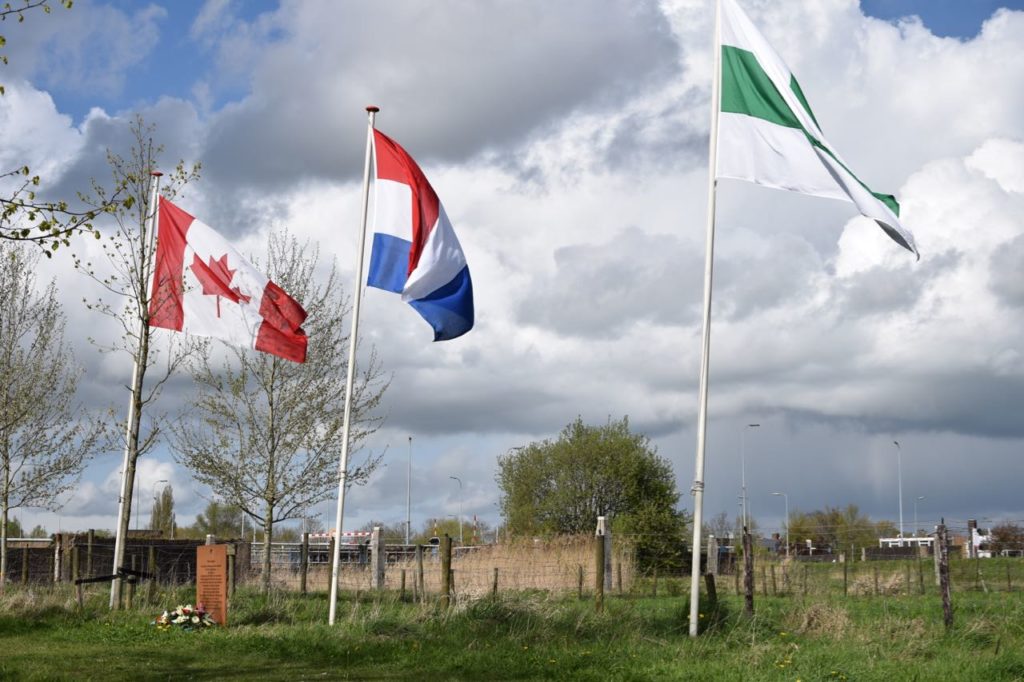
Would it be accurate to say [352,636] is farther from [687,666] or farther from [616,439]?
[616,439]

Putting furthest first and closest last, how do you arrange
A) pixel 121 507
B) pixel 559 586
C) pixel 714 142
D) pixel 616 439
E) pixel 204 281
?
pixel 616 439 → pixel 559 586 → pixel 121 507 → pixel 204 281 → pixel 714 142

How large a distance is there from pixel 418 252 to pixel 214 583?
266 inches

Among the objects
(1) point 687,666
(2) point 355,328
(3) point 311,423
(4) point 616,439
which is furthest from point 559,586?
(4) point 616,439

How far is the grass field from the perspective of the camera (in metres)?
14.2

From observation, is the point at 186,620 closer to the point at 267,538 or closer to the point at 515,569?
the point at 267,538

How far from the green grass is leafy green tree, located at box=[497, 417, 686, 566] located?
42.2m

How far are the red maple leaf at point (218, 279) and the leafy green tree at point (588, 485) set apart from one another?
4311cm

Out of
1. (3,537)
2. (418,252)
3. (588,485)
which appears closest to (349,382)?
(418,252)

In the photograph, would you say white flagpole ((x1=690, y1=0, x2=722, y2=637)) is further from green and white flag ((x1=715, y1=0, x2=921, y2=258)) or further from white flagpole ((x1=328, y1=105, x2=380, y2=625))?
white flagpole ((x1=328, y1=105, x2=380, y2=625))

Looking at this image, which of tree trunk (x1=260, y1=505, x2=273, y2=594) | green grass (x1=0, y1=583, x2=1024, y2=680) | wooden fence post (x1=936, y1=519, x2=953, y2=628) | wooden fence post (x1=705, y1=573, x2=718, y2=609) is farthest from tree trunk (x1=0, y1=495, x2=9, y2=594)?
wooden fence post (x1=936, y1=519, x2=953, y2=628)

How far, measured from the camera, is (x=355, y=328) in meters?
19.2

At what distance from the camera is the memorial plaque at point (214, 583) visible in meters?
19.3

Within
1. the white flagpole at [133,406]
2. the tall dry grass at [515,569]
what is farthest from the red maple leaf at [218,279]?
→ the tall dry grass at [515,569]

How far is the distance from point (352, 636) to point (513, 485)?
1926 inches
